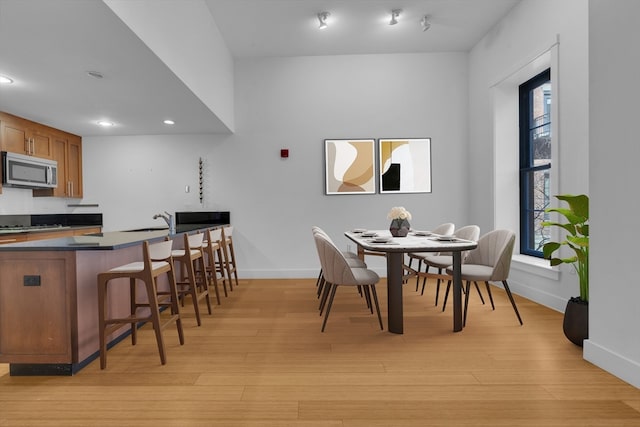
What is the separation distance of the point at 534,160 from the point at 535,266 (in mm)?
1351

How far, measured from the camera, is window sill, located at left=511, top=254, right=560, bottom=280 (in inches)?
139

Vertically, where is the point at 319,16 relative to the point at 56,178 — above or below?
above

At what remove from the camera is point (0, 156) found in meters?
3.96

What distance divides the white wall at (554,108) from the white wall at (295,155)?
0.37 metres

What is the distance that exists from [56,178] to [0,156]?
0.88 m

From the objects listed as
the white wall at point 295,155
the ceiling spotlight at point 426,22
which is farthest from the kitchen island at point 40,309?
the ceiling spotlight at point 426,22

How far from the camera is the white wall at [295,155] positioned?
17.3 feet

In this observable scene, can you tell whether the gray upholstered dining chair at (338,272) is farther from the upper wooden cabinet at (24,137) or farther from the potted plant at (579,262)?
the upper wooden cabinet at (24,137)

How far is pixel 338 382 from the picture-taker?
6.88ft

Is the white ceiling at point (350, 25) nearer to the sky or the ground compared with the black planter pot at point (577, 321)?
nearer to the sky

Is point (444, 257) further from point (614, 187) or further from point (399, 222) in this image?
point (614, 187)

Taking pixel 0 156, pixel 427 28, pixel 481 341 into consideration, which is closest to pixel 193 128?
pixel 0 156

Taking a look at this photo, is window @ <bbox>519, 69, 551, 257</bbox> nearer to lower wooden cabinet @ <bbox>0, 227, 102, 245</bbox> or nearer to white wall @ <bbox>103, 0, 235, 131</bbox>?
white wall @ <bbox>103, 0, 235, 131</bbox>

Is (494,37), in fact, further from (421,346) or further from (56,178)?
(56,178)
